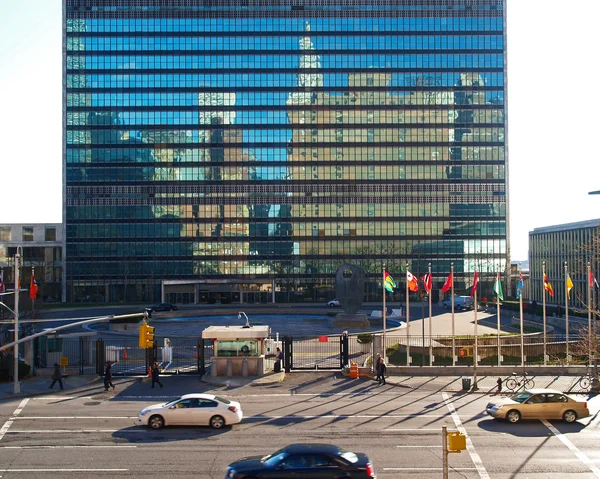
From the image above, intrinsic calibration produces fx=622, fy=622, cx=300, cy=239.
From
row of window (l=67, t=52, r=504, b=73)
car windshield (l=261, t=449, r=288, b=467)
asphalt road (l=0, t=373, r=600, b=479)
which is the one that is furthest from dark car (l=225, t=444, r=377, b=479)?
row of window (l=67, t=52, r=504, b=73)

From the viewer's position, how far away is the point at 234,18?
104812 mm

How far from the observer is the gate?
35969 mm

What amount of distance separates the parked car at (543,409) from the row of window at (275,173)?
82.0 meters

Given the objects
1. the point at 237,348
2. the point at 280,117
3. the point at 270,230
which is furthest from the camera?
the point at 270,230

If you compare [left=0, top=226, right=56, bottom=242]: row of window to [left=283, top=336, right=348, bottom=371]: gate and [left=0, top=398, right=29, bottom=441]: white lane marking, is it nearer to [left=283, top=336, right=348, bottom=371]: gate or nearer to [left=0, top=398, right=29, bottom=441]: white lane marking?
[left=283, top=336, right=348, bottom=371]: gate

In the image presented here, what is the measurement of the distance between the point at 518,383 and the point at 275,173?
7756 centimetres

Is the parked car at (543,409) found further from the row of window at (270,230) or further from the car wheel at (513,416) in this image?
the row of window at (270,230)

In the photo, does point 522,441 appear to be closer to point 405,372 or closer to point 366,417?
point 366,417

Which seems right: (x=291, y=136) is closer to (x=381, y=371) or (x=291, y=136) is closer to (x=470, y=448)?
(x=381, y=371)

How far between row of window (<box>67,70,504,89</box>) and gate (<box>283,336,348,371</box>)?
6460 centimetres

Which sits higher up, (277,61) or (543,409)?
(277,61)

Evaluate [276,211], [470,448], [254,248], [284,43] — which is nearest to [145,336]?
[470,448]

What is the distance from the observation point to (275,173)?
105 meters

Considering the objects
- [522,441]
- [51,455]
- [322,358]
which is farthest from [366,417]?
[322,358]
